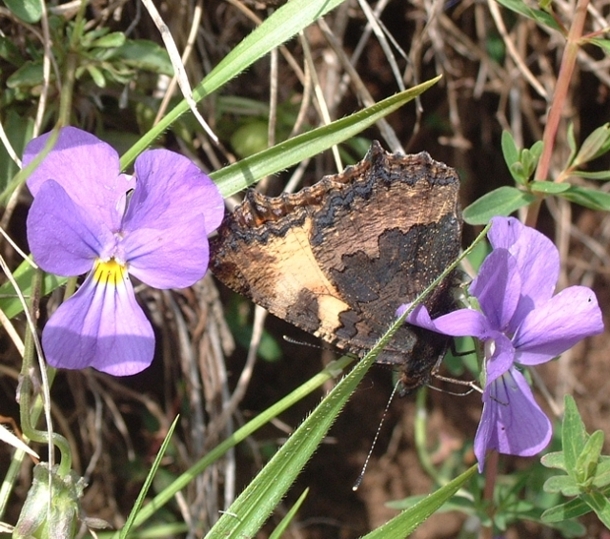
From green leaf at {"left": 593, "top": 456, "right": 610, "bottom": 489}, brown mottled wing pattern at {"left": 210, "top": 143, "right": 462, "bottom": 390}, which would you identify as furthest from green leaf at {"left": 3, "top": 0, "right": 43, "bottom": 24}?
green leaf at {"left": 593, "top": 456, "right": 610, "bottom": 489}

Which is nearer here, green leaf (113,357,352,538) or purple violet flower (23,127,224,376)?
purple violet flower (23,127,224,376)

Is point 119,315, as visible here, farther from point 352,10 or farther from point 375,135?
point 352,10

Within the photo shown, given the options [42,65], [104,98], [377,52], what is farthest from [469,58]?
[42,65]

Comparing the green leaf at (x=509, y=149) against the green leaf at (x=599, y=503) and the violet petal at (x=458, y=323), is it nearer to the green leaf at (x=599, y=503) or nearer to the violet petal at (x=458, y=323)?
the violet petal at (x=458, y=323)

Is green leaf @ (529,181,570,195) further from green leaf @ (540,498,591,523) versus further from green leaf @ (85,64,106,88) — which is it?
green leaf @ (85,64,106,88)

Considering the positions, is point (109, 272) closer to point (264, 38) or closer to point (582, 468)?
point (264, 38)

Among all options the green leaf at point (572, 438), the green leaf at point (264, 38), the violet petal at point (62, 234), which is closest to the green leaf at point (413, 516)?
the green leaf at point (572, 438)

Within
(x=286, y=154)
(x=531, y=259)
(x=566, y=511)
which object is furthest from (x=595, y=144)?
(x=566, y=511)
